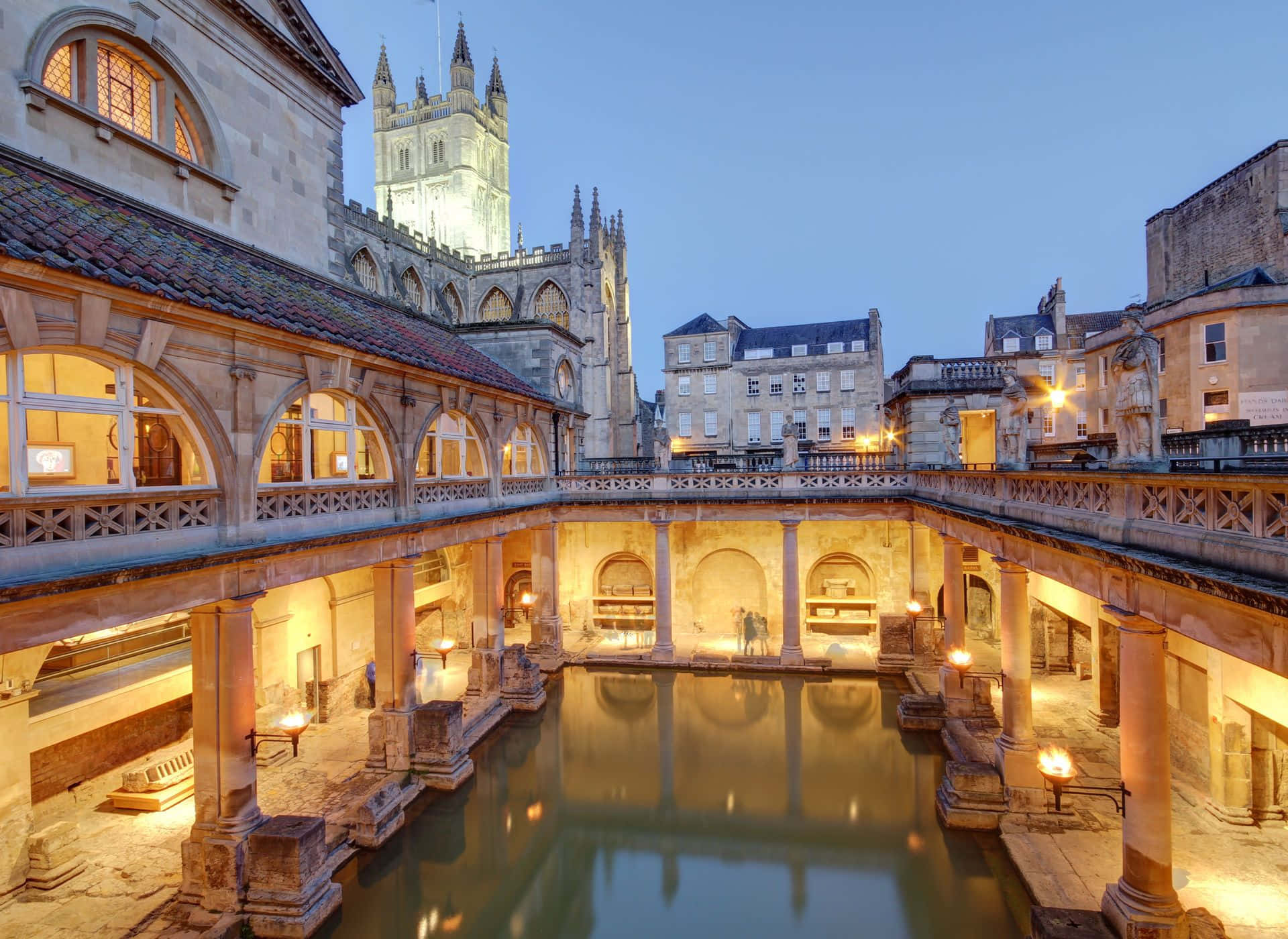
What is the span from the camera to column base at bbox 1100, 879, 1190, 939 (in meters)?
8.55

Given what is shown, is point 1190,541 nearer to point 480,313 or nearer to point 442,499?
point 442,499

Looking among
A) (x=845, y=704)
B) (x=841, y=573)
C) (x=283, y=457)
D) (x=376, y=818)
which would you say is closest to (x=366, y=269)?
(x=283, y=457)

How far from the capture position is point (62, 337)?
8.26 m

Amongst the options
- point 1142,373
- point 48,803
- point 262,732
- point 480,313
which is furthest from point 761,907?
point 480,313

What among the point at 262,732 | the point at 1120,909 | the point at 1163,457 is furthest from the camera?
the point at 262,732

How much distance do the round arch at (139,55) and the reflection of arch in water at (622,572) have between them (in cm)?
1979

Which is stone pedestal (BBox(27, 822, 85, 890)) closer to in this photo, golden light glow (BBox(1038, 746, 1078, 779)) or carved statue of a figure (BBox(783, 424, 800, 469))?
golden light glow (BBox(1038, 746, 1078, 779))

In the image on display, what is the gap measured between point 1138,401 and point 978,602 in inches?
868

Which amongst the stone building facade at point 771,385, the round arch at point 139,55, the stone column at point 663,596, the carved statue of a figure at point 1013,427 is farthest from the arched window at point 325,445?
the stone building facade at point 771,385

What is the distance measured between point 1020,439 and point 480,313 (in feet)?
145

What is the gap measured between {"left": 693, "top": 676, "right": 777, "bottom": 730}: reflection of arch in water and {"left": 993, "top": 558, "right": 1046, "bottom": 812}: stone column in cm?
729

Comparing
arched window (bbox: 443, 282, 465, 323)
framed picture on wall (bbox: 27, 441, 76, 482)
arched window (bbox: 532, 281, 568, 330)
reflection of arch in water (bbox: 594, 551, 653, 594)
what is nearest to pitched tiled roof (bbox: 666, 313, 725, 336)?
arched window (bbox: 532, 281, 568, 330)

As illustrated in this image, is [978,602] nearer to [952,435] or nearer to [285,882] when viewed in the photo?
[952,435]

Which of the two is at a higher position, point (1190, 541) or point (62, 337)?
point (62, 337)
